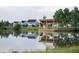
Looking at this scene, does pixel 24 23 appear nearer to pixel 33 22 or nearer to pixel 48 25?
pixel 33 22

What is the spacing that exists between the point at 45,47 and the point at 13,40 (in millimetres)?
313

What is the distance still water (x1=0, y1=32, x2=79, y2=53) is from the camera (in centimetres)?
598

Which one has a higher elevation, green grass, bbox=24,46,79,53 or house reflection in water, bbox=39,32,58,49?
house reflection in water, bbox=39,32,58,49

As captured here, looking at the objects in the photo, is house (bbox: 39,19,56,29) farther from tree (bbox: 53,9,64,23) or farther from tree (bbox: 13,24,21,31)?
tree (bbox: 13,24,21,31)

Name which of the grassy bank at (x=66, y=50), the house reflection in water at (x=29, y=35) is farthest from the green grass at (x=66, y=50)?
the house reflection in water at (x=29, y=35)

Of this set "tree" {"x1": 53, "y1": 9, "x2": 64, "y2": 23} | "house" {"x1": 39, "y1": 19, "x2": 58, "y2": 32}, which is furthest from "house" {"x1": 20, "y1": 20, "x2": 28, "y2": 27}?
"tree" {"x1": 53, "y1": 9, "x2": 64, "y2": 23}

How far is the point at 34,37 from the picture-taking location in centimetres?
601

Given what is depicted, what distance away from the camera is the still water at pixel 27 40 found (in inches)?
236

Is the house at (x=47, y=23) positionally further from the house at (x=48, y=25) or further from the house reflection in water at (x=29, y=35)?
the house reflection in water at (x=29, y=35)

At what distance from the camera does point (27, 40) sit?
600 cm

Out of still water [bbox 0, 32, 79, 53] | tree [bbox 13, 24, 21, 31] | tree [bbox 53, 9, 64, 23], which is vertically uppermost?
tree [bbox 53, 9, 64, 23]
